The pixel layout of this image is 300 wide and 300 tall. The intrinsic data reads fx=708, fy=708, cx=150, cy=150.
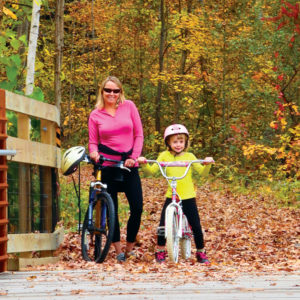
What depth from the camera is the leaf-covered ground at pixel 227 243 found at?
643 cm

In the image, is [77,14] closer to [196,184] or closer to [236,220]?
[196,184]

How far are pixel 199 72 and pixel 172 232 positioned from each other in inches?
843

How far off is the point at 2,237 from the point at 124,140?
1.88m

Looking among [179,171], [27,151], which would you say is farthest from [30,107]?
[179,171]

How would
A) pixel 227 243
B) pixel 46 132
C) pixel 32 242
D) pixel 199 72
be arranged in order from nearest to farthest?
1. pixel 32 242
2. pixel 46 132
3. pixel 227 243
4. pixel 199 72

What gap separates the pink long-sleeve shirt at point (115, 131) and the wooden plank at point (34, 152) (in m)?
0.52

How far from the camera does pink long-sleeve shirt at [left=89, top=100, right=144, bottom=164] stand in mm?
7711

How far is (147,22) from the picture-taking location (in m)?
30.5

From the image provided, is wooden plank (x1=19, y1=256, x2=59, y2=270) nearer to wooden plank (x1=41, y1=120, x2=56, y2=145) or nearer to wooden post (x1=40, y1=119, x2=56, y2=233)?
wooden post (x1=40, y1=119, x2=56, y2=233)

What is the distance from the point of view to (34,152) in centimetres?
744

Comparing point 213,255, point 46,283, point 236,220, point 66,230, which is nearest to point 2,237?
point 46,283

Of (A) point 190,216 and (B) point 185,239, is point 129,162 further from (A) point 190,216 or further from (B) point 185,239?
(B) point 185,239

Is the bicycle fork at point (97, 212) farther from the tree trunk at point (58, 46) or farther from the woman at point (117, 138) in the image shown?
the tree trunk at point (58, 46)

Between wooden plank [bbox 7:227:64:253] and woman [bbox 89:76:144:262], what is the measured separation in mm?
737
